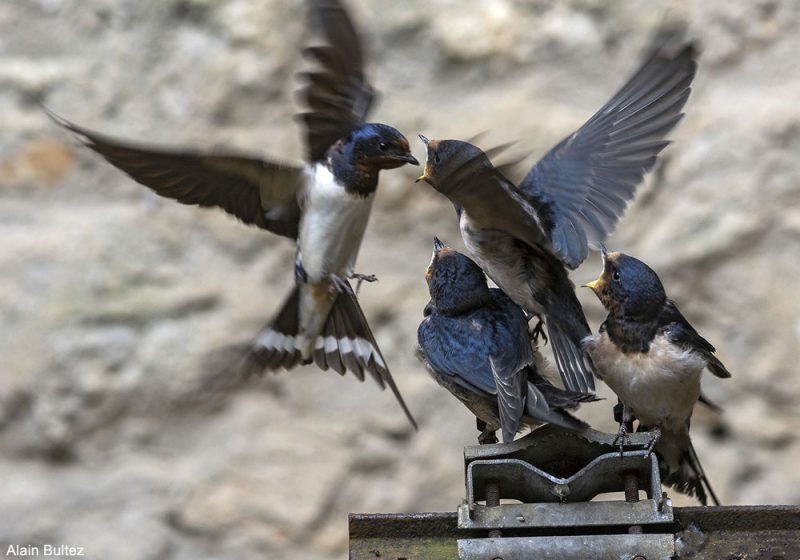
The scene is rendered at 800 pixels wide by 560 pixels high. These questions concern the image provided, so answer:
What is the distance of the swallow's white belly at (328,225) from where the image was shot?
2273mm

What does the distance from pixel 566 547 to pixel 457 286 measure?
1.74 ft

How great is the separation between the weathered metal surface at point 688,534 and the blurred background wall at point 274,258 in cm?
109

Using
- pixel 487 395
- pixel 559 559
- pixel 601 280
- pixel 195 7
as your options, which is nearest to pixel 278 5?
pixel 195 7

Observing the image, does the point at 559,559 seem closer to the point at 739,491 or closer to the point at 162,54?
the point at 739,491

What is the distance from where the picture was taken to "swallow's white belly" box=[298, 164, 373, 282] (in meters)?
2.27

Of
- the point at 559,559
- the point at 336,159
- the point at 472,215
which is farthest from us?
the point at 336,159

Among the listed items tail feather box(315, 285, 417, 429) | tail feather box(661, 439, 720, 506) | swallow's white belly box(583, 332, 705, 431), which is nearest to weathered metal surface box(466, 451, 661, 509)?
swallow's white belly box(583, 332, 705, 431)

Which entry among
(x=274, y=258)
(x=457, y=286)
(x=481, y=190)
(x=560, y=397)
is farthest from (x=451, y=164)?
(x=274, y=258)

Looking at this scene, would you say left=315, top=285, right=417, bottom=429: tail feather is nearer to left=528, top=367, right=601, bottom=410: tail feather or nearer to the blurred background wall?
the blurred background wall

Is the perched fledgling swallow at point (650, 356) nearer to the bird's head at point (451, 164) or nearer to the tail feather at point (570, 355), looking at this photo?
the tail feather at point (570, 355)

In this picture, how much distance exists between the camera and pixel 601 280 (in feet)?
6.63

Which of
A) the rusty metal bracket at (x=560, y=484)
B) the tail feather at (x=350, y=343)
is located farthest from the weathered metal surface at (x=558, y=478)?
the tail feather at (x=350, y=343)

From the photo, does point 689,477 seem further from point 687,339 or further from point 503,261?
point 503,261

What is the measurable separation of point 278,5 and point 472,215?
127 centimetres
